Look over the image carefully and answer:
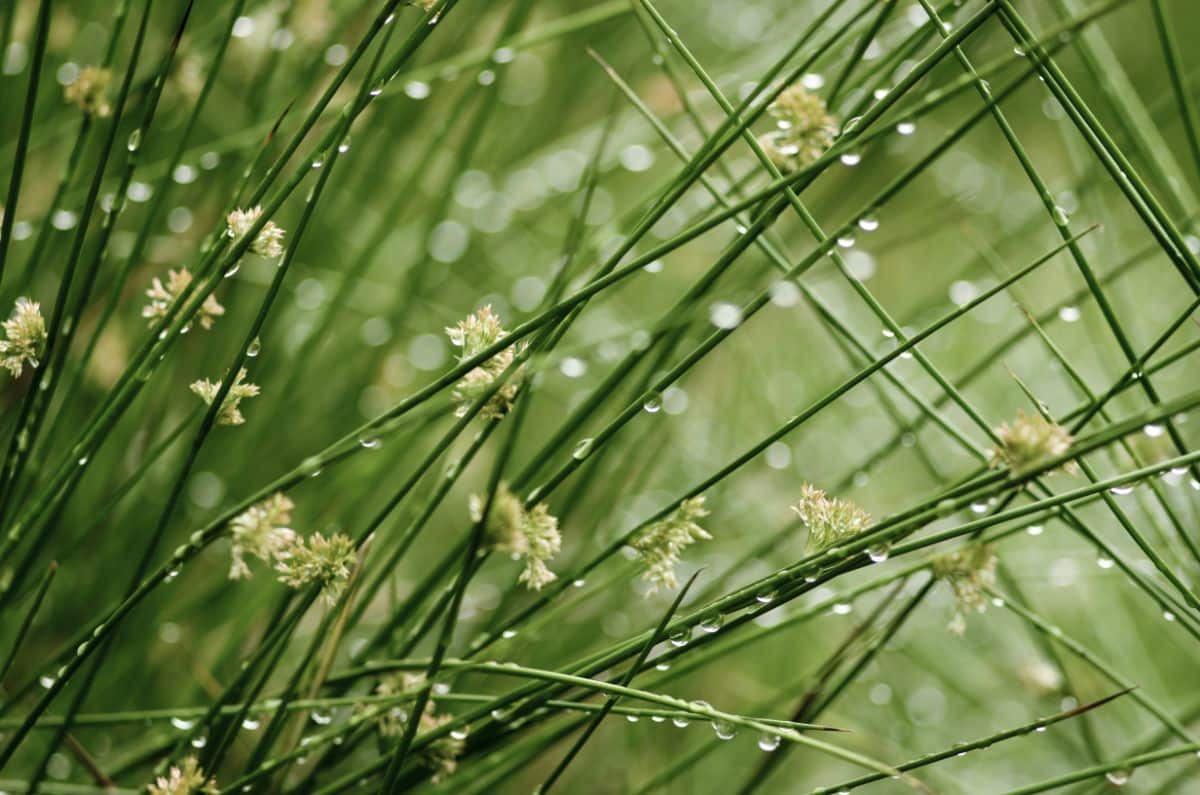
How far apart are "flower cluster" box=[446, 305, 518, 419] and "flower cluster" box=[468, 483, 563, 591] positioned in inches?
2.3

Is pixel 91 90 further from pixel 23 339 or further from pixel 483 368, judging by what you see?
pixel 483 368

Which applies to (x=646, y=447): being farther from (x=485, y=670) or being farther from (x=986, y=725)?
(x=485, y=670)

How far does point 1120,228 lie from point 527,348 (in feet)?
6.14

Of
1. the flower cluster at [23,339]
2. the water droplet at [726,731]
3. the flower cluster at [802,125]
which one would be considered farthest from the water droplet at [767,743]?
the flower cluster at [23,339]

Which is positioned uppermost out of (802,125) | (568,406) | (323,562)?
(568,406)

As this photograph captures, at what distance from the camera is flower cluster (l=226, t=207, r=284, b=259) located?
24.1 inches

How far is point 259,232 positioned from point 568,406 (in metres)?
0.89

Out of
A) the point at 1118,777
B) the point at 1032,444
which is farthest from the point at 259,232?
the point at 1118,777

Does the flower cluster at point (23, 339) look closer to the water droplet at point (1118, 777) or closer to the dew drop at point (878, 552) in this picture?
the dew drop at point (878, 552)

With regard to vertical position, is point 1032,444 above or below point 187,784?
above

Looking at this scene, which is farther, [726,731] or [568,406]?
[568,406]

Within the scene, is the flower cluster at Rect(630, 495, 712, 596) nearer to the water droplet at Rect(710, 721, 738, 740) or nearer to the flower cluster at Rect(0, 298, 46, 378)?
the water droplet at Rect(710, 721, 738, 740)

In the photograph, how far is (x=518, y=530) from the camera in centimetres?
53

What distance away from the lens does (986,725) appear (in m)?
1.44
